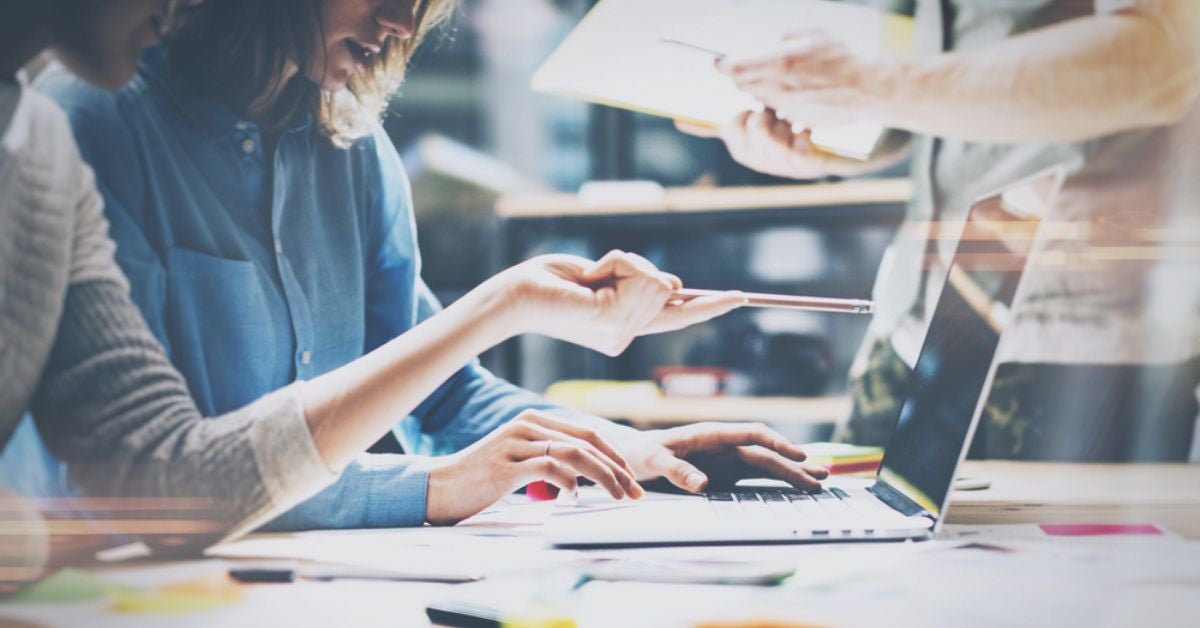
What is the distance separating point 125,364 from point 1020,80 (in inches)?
49.2

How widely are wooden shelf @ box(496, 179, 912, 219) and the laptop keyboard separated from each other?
48 cm

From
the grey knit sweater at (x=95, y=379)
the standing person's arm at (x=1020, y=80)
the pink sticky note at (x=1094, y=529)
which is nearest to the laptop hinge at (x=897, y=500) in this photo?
the pink sticky note at (x=1094, y=529)

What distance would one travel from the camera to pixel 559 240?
1.31 meters

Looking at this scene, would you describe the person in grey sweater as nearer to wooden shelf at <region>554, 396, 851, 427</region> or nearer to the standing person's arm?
wooden shelf at <region>554, 396, 851, 427</region>

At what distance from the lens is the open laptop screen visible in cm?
98

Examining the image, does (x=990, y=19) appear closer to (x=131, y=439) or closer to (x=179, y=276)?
(x=179, y=276)

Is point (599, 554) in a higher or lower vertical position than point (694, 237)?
lower

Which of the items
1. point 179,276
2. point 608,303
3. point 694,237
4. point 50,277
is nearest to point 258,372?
point 179,276

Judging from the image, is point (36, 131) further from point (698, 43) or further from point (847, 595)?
point (847, 595)

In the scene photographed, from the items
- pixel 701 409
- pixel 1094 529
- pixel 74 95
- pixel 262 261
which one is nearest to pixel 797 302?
pixel 701 409

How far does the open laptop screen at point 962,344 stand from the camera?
977 mm

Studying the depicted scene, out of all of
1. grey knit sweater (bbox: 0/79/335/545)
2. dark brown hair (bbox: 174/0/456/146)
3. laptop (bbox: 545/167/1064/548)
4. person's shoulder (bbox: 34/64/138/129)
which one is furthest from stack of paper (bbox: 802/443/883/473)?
person's shoulder (bbox: 34/64/138/129)

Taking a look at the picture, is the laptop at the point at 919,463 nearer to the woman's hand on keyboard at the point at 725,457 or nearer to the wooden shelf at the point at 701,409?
the woman's hand on keyboard at the point at 725,457

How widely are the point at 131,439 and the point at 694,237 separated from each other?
890 millimetres
